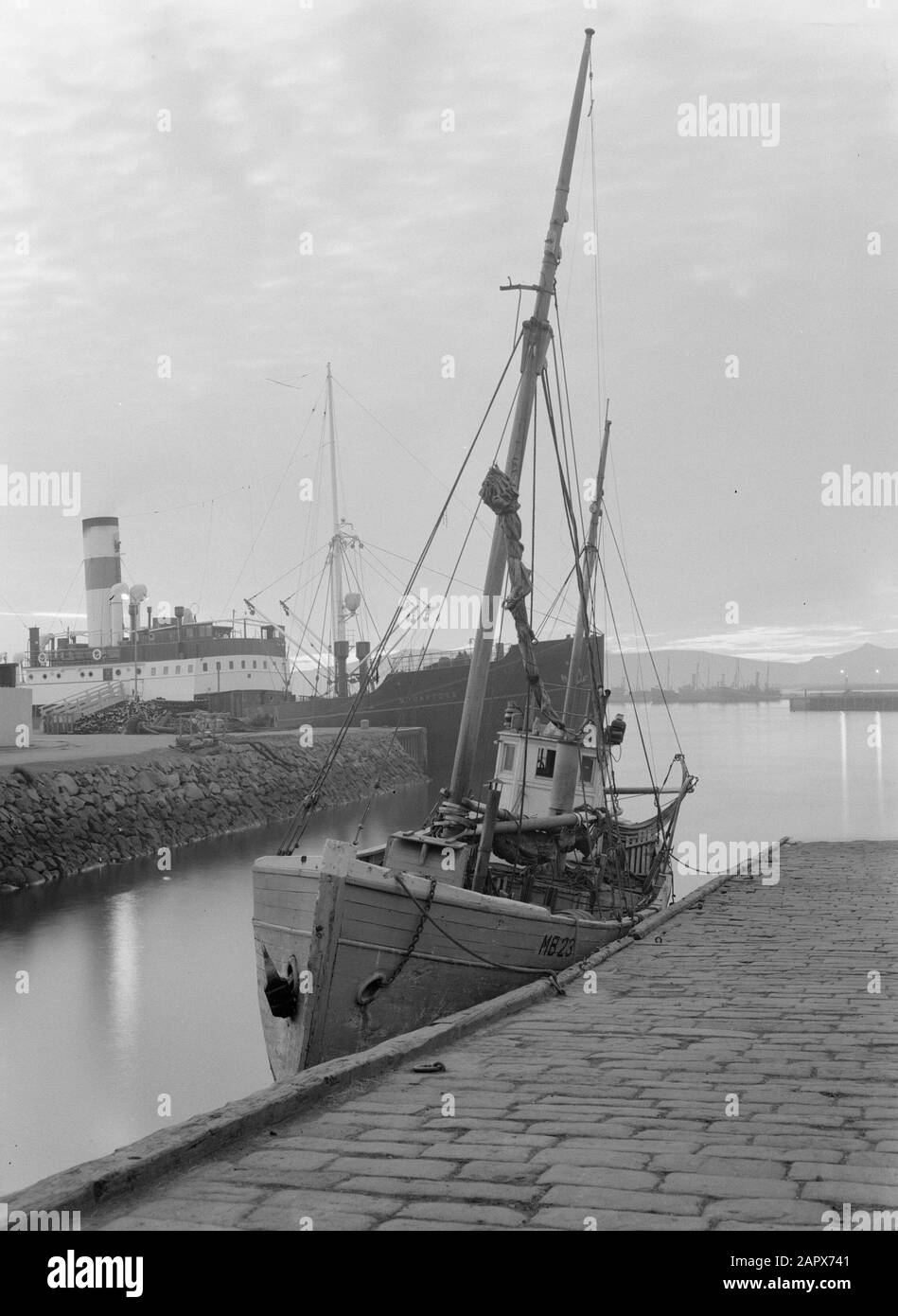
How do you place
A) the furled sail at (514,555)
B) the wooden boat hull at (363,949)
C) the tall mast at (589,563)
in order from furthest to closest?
the tall mast at (589,563), the furled sail at (514,555), the wooden boat hull at (363,949)

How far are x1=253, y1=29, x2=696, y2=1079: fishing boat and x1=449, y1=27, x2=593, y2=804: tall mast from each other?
0.08ft

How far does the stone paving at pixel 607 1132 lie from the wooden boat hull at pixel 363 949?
2040 mm

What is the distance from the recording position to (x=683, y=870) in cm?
2936

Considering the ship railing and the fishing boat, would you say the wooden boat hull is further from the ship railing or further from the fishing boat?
the ship railing

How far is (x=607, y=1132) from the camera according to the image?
5.31 m

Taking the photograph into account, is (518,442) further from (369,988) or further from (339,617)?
(339,617)

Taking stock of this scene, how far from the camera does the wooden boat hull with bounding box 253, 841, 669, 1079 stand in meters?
10.6

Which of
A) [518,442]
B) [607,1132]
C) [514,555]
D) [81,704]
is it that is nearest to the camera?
[607,1132]

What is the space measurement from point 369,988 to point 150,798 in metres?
23.1

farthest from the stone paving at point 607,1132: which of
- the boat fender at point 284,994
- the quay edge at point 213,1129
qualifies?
the boat fender at point 284,994

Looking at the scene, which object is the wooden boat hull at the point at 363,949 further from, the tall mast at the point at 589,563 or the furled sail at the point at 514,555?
the tall mast at the point at 589,563

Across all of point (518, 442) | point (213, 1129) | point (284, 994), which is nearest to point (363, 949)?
point (284, 994)

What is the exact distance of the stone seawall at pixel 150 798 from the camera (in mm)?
26062
